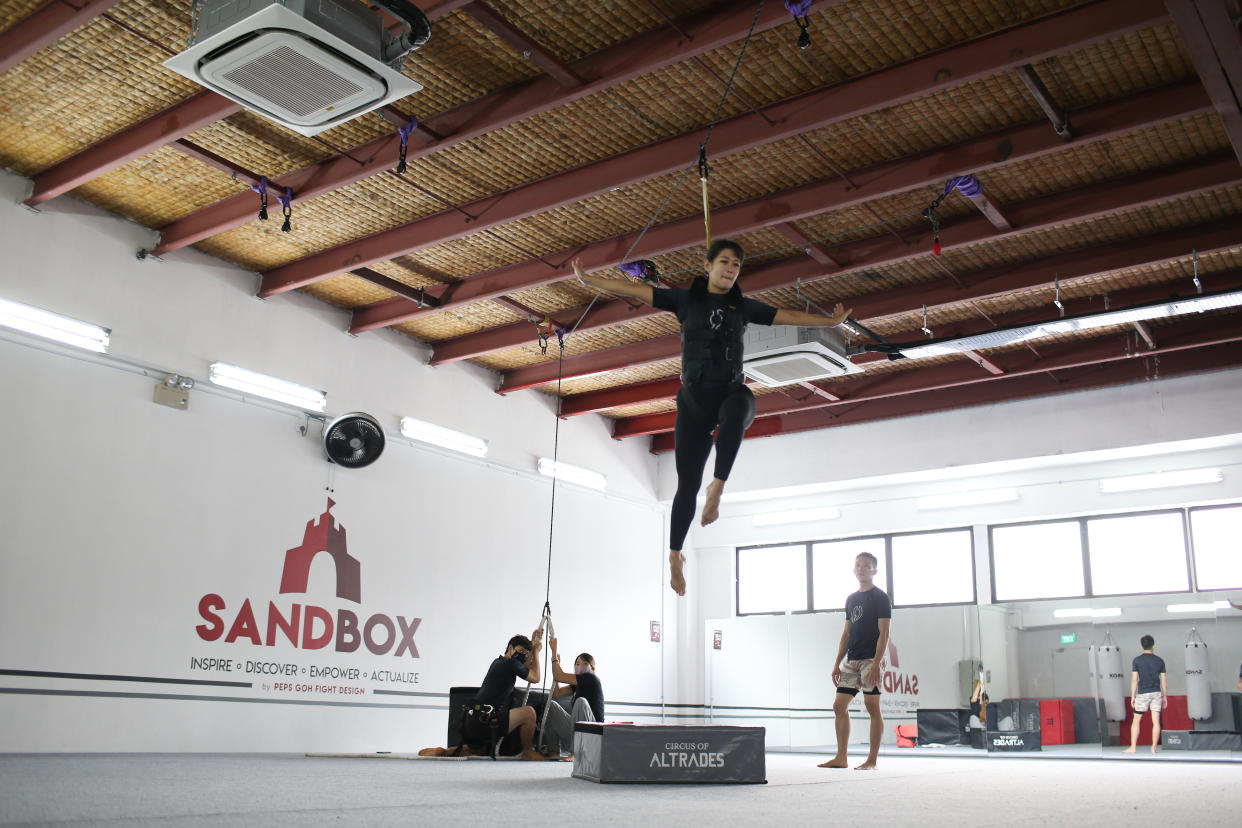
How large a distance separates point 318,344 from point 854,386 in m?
6.21

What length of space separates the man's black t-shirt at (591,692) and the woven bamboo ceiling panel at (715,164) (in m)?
3.49

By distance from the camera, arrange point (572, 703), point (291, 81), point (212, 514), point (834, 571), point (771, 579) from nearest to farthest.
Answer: point (291, 81) < point (212, 514) < point (572, 703) < point (834, 571) < point (771, 579)

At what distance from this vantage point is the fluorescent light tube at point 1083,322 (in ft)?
26.5

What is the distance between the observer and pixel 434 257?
9320mm

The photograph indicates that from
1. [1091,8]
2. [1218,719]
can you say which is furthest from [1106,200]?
[1218,719]

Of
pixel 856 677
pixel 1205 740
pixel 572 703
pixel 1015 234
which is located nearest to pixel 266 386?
pixel 572 703

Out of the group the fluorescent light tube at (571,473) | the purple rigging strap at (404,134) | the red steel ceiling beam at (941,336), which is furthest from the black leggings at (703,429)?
the fluorescent light tube at (571,473)

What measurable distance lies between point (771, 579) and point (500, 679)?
6487 millimetres

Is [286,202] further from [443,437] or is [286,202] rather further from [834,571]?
[834,571]

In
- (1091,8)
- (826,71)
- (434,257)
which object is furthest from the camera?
(434,257)

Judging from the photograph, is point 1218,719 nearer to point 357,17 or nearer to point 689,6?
point 689,6

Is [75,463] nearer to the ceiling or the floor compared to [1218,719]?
nearer to the ceiling

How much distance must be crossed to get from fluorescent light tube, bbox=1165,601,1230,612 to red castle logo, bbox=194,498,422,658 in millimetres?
7841

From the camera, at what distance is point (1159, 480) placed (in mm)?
11117
